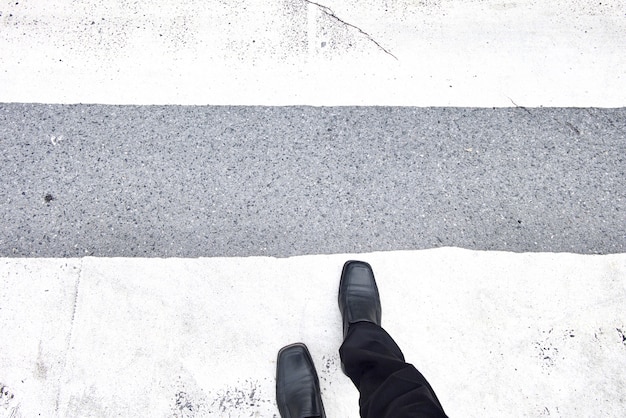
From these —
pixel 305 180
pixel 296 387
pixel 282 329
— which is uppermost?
pixel 305 180

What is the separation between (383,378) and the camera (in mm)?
2166

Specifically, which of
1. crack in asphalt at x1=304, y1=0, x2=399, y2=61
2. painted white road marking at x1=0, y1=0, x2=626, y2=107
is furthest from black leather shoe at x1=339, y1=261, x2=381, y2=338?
crack in asphalt at x1=304, y1=0, x2=399, y2=61

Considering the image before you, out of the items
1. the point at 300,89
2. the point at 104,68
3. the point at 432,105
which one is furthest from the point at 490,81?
the point at 104,68

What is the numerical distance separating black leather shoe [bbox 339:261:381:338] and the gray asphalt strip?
0.45ft

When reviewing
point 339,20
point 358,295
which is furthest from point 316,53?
point 358,295

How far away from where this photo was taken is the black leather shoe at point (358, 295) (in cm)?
252

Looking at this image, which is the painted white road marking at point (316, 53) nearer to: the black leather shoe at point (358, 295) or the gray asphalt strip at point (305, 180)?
the gray asphalt strip at point (305, 180)

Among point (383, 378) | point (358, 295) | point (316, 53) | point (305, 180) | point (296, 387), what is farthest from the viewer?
point (316, 53)

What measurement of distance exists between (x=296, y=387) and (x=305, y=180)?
112cm

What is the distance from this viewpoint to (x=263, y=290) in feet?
8.64

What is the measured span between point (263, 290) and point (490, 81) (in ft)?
6.30

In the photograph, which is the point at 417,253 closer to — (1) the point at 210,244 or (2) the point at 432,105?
(2) the point at 432,105

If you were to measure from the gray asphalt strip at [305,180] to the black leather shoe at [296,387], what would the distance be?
1.84 feet

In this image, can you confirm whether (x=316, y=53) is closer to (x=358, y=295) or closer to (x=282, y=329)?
(x=358, y=295)
